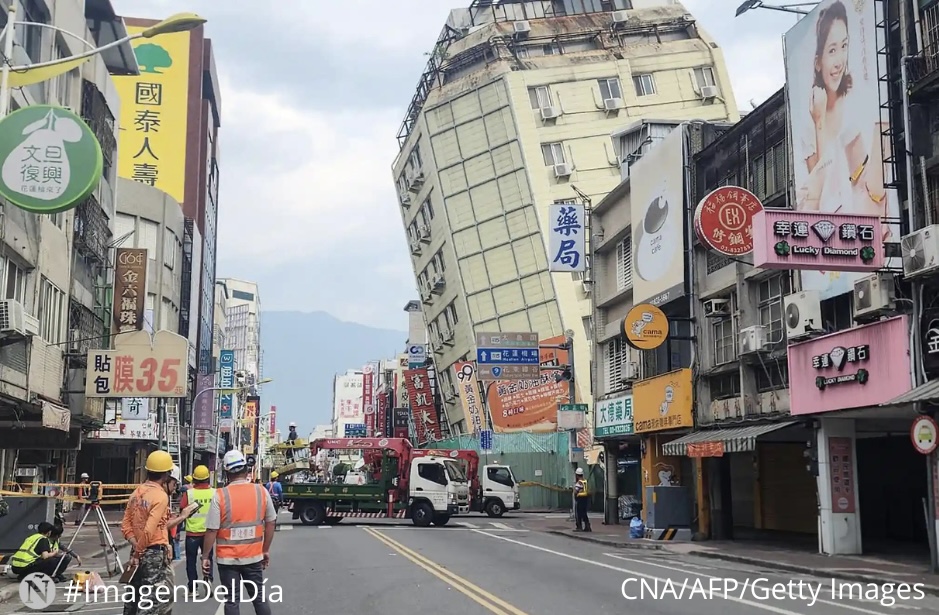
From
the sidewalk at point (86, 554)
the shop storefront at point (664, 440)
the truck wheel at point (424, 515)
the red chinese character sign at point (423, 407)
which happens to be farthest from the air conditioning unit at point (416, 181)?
the shop storefront at point (664, 440)

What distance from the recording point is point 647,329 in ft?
91.0

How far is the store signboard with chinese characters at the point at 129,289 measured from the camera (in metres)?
35.8

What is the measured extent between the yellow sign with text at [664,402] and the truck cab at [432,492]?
6.82 m

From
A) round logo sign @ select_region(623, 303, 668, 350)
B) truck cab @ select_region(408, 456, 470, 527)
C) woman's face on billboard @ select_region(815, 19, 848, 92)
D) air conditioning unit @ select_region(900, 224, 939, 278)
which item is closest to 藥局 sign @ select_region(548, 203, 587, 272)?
truck cab @ select_region(408, 456, 470, 527)

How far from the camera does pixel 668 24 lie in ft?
205

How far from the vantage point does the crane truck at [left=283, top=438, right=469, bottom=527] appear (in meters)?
33.4

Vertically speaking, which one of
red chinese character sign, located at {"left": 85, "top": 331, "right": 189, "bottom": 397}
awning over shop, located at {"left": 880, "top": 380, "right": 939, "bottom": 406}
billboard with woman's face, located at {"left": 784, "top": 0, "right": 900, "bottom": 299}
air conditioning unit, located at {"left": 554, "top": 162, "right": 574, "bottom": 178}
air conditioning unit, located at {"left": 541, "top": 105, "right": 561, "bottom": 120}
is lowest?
awning over shop, located at {"left": 880, "top": 380, "right": 939, "bottom": 406}

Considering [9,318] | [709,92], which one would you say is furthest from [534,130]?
[9,318]

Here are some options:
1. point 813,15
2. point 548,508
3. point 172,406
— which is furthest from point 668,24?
point 813,15

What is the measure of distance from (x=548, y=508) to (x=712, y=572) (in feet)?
102

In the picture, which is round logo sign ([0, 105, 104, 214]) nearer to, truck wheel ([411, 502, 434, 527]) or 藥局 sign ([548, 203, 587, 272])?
truck wheel ([411, 502, 434, 527])

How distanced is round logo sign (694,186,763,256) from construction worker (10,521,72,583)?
14.0 meters

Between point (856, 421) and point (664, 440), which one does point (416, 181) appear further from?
point (856, 421)

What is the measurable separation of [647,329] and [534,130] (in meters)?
32.7
